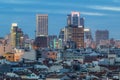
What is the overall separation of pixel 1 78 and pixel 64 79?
17.3ft

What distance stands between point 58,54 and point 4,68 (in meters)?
38.9

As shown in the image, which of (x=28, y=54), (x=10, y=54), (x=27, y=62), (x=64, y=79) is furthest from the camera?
(x=10, y=54)

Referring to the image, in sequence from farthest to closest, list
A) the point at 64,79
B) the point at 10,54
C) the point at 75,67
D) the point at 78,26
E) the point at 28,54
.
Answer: the point at 78,26 → the point at 10,54 → the point at 28,54 → the point at 75,67 → the point at 64,79

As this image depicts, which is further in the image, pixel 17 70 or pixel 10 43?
pixel 10 43

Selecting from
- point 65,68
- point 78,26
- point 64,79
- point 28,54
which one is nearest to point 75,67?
point 65,68

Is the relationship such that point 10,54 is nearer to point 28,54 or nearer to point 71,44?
point 28,54

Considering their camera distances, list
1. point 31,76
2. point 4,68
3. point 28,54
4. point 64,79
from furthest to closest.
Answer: point 28,54 < point 4,68 < point 31,76 < point 64,79

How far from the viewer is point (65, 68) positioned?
304 ft

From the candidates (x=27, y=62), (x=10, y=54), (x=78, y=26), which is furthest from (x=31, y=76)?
(x=78, y=26)

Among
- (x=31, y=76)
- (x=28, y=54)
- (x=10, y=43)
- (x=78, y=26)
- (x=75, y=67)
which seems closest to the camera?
(x=31, y=76)

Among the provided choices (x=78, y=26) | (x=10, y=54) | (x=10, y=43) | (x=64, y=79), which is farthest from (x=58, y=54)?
(x=64, y=79)

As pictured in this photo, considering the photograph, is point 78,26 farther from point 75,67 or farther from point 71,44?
point 75,67

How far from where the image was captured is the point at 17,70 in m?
90.8

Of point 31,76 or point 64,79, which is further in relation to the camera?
point 31,76
